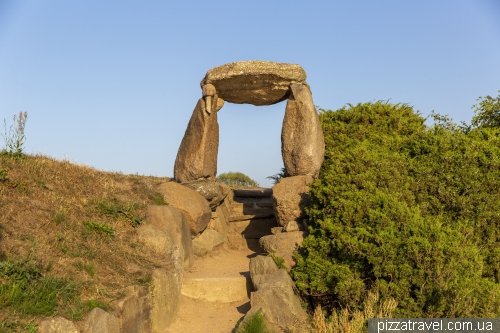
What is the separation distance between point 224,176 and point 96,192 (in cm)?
1914

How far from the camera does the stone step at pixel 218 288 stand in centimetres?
1012

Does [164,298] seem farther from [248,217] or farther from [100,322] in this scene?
[248,217]

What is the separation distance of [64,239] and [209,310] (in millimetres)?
3009

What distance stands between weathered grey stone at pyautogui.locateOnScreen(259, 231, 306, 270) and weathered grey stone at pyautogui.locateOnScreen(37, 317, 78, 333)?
483 cm

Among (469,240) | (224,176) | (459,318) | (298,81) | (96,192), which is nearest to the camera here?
(459,318)

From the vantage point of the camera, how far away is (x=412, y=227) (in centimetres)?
870

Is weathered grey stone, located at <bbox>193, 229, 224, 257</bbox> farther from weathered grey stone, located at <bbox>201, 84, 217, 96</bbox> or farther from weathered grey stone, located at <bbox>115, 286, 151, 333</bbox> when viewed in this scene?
weathered grey stone, located at <bbox>115, 286, 151, 333</bbox>

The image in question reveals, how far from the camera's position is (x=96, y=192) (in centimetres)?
1102

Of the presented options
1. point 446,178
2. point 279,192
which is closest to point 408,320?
point 446,178

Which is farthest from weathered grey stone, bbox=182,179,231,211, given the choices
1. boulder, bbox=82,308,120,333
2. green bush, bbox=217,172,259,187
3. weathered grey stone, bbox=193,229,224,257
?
green bush, bbox=217,172,259,187

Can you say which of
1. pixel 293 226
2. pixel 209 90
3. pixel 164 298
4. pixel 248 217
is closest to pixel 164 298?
pixel 164 298

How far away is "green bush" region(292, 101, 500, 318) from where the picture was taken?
26.2 feet

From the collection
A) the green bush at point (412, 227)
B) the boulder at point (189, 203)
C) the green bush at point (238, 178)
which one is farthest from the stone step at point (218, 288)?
the green bush at point (238, 178)

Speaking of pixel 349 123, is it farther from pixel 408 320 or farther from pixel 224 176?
pixel 224 176
